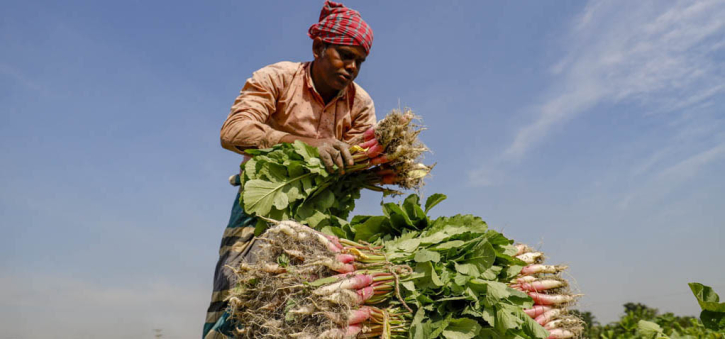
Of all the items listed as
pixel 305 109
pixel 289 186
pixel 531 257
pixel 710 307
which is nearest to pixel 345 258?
pixel 289 186

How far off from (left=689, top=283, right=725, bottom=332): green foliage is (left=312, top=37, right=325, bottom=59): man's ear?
9.31ft

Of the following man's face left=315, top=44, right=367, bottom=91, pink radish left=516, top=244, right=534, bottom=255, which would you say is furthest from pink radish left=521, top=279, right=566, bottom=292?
man's face left=315, top=44, right=367, bottom=91

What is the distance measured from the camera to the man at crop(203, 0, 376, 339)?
3.23 m

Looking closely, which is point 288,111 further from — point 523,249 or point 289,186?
point 523,249

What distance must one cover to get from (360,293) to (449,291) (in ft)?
1.52

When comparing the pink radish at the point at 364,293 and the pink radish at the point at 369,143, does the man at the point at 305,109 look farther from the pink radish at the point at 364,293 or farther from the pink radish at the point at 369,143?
the pink radish at the point at 364,293

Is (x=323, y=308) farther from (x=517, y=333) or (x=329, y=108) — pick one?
(x=329, y=108)

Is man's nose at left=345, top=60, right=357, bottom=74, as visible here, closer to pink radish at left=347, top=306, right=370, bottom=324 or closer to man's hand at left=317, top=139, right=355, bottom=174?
man's hand at left=317, top=139, right=355, bottom=174

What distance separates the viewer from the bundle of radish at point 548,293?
3.02 m

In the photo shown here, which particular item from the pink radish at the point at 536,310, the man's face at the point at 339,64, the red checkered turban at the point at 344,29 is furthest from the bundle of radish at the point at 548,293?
the red checkered turban at the point at 344,29

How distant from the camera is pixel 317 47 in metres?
3.77

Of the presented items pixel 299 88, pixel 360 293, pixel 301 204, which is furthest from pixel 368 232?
pixel 299 88

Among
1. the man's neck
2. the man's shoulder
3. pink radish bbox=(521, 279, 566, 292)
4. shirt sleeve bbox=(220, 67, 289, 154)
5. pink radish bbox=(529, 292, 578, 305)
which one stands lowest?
pink radish bbox=(529, 292, 578, 305)

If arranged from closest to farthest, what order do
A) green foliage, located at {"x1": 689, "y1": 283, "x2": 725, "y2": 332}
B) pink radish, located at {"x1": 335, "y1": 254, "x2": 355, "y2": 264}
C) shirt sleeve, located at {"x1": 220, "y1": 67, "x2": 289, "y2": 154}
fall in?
pink radish, located at {"x1": 335, "y1": 254, "x2": 355, "y2": 264}
green foliage, located at {"x1": 689, "y1": 283, "x2": 725, "y2": 332}
shirt sleeve, located at {"x1": 220, "y1": 67, "x2": 289, "y2": 154}
